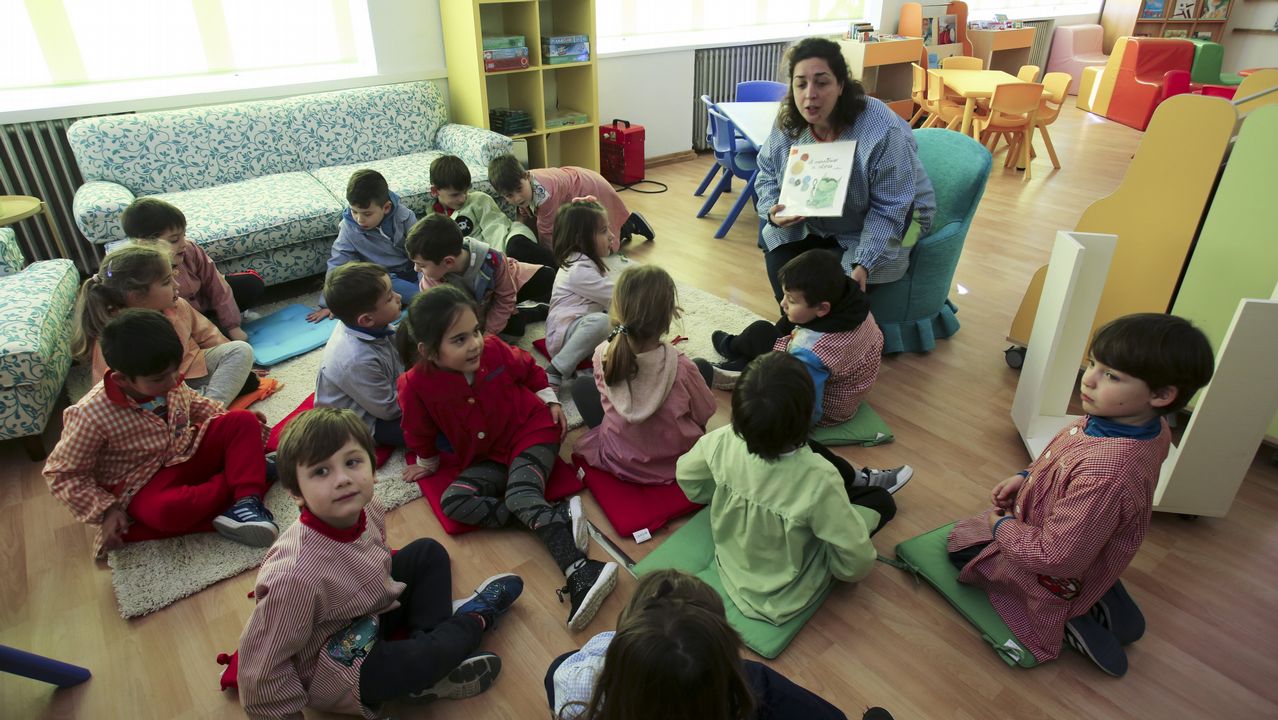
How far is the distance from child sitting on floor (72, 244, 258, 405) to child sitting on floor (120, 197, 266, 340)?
0.79 ft

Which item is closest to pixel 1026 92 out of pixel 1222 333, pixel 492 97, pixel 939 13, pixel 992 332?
pixel 939 13

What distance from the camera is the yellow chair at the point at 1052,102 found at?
5738 mm

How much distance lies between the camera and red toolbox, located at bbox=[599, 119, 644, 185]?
5395 millimetres

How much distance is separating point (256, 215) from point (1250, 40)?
400 inches

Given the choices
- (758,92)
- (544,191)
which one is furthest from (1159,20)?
(544,191)

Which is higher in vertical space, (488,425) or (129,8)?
(129,8)

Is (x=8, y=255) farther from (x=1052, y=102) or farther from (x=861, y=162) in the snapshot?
(x=1052, y=102)

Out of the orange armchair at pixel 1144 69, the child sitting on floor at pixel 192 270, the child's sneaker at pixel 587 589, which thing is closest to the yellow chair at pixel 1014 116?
the orange armchair at pixel 1144 69

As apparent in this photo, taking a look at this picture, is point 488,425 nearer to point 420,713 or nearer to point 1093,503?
point 420,713

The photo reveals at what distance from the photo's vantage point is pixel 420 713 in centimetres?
169

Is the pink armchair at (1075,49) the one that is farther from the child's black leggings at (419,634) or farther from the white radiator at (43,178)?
the white radiator at (43,178)

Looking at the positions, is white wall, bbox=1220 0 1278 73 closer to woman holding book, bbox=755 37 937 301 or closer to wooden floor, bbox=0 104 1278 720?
woman holding book, bbox=755 37 937 301

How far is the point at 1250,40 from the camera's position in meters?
7.94

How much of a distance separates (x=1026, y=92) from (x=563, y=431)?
490 cm
